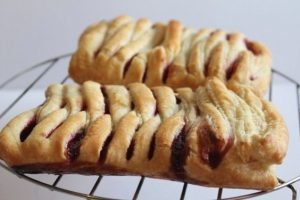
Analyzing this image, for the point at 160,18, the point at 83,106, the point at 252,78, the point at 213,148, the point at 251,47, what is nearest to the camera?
the point at 213,148

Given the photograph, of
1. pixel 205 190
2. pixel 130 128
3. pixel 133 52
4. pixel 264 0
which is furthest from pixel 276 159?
pixel 264 0

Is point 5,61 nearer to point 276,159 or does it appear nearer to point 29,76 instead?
point 29,76

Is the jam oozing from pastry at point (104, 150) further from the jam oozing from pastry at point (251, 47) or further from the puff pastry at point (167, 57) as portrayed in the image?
the jam oozing from pastry at point (251, 47)

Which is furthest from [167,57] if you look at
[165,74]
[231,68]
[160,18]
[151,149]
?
[160,18]

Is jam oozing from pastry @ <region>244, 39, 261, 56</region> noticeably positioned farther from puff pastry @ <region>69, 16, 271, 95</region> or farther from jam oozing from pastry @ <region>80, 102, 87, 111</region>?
jam oozing from pastry @ <region>80, 102, 87, 111</region>

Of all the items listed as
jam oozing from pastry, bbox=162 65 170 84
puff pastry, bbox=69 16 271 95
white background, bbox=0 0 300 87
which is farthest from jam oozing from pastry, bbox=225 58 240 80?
white background, bbox=0 0 300 87

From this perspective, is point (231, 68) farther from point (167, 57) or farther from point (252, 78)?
point (167, 57)
